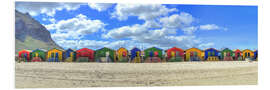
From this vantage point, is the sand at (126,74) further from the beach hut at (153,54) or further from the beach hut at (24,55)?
the beach hut at (153,54)

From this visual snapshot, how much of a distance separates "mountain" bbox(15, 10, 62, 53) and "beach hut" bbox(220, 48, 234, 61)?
276 inches

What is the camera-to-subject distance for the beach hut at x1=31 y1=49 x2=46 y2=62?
9.67m

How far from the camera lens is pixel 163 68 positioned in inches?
376

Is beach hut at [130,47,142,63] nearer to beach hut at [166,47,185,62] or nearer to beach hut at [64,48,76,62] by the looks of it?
beach hut at [166,47,185,62]

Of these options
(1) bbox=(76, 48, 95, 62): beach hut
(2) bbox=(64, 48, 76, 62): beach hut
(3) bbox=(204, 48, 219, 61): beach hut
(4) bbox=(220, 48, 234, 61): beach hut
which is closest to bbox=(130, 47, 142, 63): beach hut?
(1) bbox=(76, 48, 95, 62): beach hut

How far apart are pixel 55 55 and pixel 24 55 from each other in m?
1.17

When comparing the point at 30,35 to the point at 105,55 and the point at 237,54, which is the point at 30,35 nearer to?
the point at 105,55

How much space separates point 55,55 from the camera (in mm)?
9727

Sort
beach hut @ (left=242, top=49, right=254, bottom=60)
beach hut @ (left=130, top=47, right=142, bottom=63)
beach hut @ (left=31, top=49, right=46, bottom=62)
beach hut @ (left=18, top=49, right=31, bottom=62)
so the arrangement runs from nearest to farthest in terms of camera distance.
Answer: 1. beach hut @ (left=18, top=49, right=31, bottom=62)
2. beach hut @ (left=31, top=49, right=46, bottom=62)
3. beach hut @ (left=130, top=47, right=142, bottom=63)
4. beach hut @ (left=242, top=49, right=254, bottom=60)

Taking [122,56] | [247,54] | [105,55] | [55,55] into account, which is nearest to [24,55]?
[55,55]

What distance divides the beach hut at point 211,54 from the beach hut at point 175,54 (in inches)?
40.3

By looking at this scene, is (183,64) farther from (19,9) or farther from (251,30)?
(19,9)

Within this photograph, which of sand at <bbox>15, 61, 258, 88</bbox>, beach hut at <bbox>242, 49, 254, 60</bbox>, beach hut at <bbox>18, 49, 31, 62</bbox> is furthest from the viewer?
beach hut at <bbox>242, 49, 254, 60</bbox>
